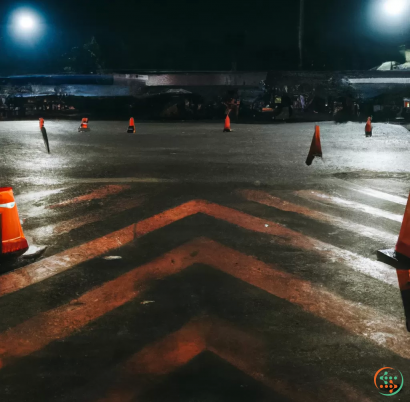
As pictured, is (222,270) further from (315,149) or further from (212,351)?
(315,149)

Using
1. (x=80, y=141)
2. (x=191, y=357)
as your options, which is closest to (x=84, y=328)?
(x=191, y=357)

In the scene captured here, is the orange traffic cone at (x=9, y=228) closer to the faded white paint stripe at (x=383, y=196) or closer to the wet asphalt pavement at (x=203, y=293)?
the wet asphalt pavement at (x=203, y=293)

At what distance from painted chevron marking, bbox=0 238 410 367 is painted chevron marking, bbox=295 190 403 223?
2.86 m

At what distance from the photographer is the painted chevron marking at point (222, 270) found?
12.8 feet

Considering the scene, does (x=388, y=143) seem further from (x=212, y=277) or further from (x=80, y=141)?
(x=212, y=277)

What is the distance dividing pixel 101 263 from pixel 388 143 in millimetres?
15497

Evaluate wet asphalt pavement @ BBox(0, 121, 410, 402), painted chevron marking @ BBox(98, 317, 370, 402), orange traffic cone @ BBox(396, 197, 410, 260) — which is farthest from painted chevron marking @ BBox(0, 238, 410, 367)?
orange traffic cone @ BBox(396, 197, 410, 260)

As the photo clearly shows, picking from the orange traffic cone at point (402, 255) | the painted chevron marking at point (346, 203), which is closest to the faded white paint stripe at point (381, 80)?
the painted chevron marking at point (346, 203)

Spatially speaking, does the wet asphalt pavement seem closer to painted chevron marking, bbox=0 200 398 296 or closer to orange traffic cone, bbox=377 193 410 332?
painted chevron marking, bbox=0 200 398 296

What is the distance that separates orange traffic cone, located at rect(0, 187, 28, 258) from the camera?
577cm

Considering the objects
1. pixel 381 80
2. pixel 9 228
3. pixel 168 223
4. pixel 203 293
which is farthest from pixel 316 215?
pixel 381 80

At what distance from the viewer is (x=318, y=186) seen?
994 cm

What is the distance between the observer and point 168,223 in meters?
7.18

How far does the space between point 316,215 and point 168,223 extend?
218 cm
